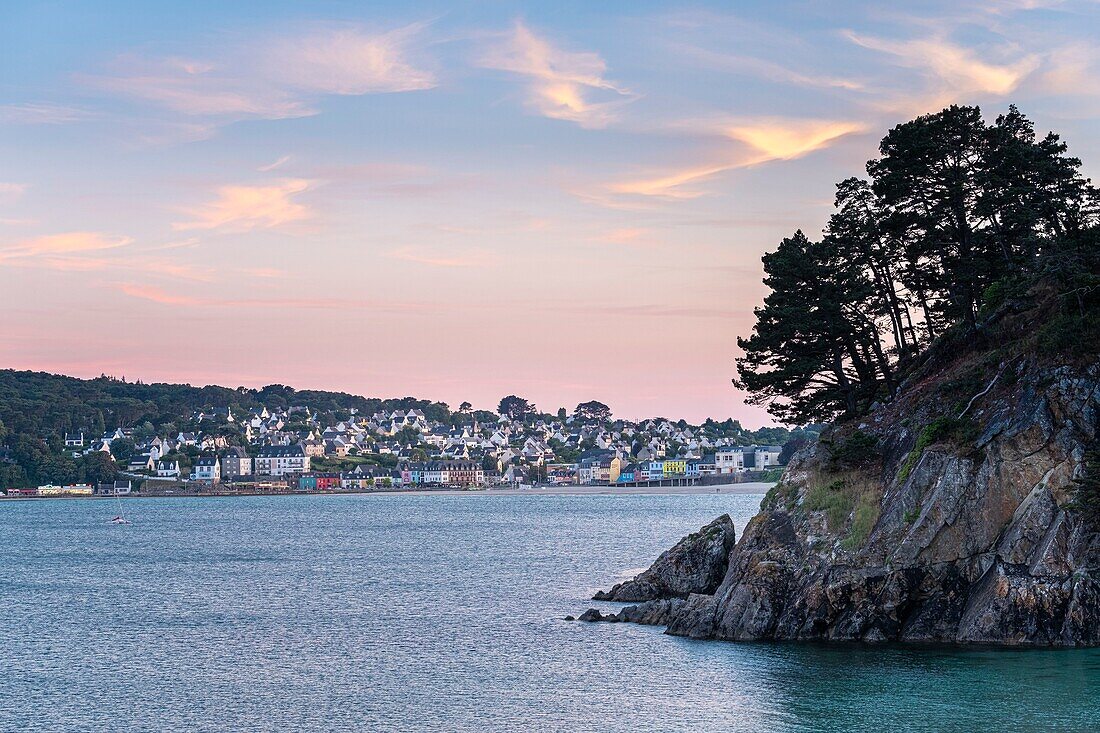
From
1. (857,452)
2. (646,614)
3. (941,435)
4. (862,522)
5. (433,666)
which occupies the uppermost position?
(941,435)

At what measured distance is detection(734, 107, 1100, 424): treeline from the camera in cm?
5497

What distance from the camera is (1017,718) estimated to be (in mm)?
32312

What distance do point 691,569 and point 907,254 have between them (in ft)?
58.5

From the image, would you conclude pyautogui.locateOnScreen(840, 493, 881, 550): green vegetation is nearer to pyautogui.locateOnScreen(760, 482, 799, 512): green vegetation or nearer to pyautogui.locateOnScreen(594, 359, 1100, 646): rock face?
pyautogui.locateOnScreen(594, 359, 1100, 646): rock face

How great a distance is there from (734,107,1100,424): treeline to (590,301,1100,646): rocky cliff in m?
7.86

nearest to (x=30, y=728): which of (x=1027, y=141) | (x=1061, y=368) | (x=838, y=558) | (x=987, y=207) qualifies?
(x=838, y=558)

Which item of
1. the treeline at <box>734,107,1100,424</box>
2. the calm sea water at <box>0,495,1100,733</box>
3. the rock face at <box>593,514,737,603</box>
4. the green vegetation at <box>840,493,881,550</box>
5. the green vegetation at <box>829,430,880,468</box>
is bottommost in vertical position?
the calm sea water at <box>0,495,1100,733</box>

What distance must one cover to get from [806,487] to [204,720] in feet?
79.7

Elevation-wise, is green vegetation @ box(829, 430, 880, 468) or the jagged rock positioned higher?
green vegetation @ box(829, 430, 880, 468)

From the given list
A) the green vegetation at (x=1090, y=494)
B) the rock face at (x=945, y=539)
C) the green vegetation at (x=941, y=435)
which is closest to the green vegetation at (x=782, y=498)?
the rock face at (x=945, y=539)

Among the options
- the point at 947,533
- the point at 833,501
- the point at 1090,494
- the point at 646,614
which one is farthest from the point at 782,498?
the point at 1090,494

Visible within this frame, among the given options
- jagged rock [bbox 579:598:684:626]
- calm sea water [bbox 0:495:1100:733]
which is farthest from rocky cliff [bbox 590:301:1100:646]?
calm sea water [bbox 0:495:1100:733]

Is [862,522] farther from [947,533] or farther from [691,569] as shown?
[691,569]

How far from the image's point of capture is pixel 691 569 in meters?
56.2
